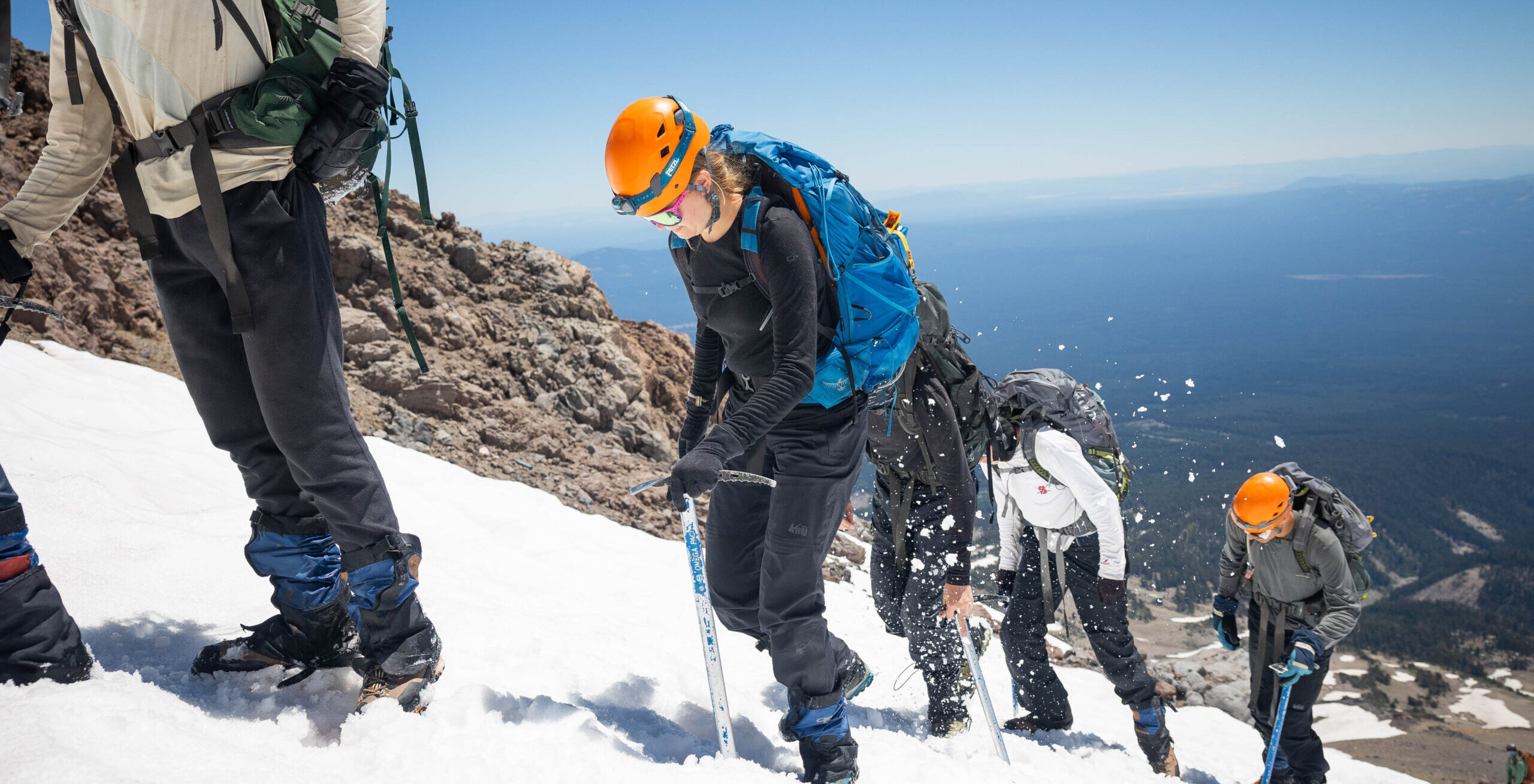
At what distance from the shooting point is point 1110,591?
5.25 meters

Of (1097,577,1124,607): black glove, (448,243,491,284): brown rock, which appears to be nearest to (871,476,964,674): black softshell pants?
(1097,577,1124,607): black glove

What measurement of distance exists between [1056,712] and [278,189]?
6.04 meters

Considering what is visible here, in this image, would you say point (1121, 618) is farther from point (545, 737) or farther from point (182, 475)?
point (182, 475)

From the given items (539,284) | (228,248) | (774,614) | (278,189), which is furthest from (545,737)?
(539,284)

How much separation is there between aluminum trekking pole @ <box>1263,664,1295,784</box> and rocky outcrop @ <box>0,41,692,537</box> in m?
Answer: 6.30

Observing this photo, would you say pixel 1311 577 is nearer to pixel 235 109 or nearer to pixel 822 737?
pixel 822 737

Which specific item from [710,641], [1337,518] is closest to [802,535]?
[710,641]

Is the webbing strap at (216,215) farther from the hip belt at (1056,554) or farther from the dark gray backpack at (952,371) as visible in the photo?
the hip belt at (1056,554)

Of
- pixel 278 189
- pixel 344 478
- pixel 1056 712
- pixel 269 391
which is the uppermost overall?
pixel 278 189

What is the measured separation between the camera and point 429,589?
4.21 metres

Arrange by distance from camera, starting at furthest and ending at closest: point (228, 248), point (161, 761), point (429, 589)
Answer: point (429, 589)
point (228, 248)
point (161, 761)

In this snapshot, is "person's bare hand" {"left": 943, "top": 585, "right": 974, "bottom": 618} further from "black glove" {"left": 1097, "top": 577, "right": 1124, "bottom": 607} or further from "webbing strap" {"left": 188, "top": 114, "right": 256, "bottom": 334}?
"webbing strap" {"left": 188, "top": 114, "right": 256, "bottom": 334}

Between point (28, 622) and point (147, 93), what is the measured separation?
5.30 feet

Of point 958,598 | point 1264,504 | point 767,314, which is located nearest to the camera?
point 767,314
